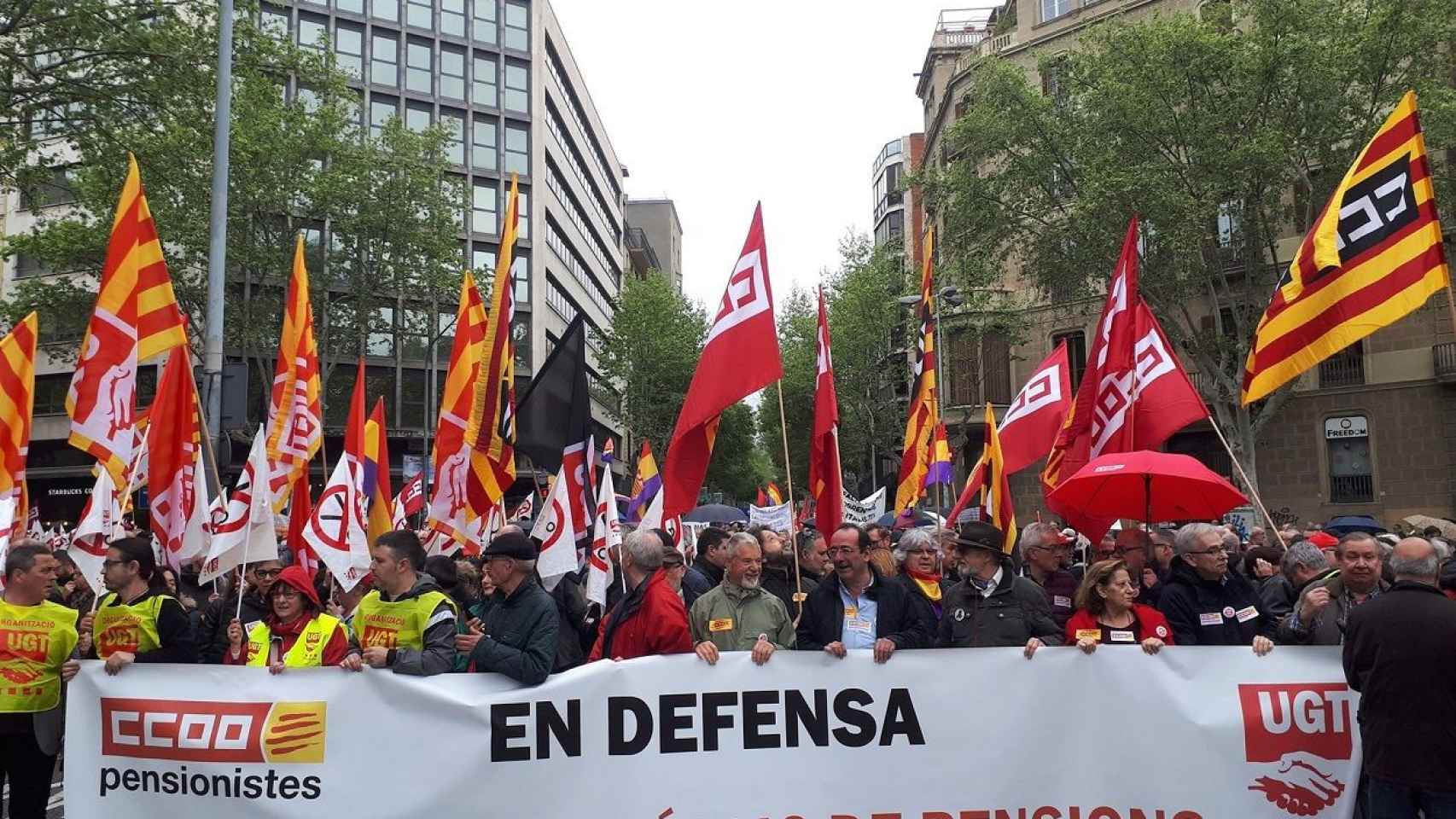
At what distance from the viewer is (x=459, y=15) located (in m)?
48.1

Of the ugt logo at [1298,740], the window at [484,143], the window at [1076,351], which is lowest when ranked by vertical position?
the ugt logo at [1298,740]

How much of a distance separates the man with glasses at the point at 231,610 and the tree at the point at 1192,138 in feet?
70.9

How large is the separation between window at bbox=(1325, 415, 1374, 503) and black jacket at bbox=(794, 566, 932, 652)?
29.0m

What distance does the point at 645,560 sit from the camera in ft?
18.5

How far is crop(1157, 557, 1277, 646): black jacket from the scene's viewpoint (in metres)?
5.94

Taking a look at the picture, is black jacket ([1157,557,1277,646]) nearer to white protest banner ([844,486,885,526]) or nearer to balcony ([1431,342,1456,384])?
white protest banner ([844,486,885,526])

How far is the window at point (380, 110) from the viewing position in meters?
45.1

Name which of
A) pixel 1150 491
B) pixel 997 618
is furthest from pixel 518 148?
pixel 997 618

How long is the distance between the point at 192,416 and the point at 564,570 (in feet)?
9.30

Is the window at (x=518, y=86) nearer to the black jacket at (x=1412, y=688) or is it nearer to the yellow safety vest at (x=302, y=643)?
the yellow safety vest at (x=302, y=643)

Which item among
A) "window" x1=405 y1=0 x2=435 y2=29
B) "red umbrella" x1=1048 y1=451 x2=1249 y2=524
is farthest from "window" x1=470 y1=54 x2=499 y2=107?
"red umbrella" x1=1048 y1=451 x2=1249 y2=524

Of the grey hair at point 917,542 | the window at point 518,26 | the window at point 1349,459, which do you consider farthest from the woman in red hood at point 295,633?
the window at point 518,26

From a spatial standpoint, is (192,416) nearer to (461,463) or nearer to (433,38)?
(461,463)

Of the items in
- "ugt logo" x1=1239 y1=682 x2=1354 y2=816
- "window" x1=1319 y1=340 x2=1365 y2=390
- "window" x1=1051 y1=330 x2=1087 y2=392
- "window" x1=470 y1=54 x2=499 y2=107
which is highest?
"window" x1=470 y1=54 x2=499 y2=107
